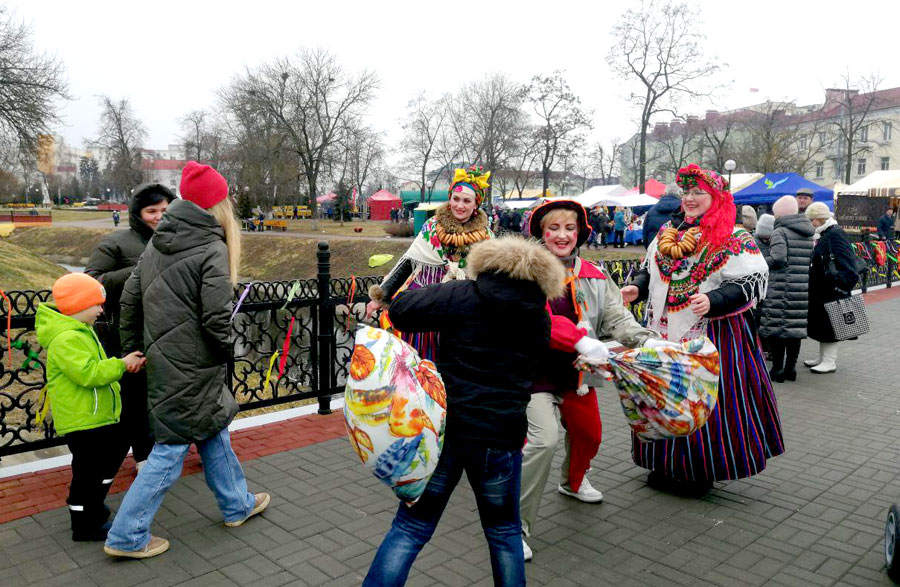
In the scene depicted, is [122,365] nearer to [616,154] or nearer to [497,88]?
[497,88]

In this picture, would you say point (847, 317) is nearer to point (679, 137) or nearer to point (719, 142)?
point (719, 142)

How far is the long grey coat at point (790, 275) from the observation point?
287 inches

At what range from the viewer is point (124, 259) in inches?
162

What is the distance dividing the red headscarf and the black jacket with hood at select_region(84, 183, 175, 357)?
3.14m

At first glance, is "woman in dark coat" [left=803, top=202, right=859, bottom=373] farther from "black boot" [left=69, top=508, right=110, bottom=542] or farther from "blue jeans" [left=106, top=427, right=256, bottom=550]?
"black boot" [left=69, top=508, right=110, bottom=542]

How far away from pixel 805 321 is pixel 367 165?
173 feet

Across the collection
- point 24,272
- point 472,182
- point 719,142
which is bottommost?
point 24,272

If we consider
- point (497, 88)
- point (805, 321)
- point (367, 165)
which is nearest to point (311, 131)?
point (367, 165)

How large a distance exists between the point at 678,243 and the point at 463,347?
2.26 metres

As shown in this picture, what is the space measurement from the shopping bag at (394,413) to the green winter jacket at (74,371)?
1596mm

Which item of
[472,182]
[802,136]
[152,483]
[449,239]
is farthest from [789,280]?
[802,136]

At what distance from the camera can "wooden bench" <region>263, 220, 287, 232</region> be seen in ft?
146

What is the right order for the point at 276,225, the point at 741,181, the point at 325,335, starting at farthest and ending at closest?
the point at 276,225 → the point at 741,181 → the point at 325,335

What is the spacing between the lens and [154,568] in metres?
3.31
